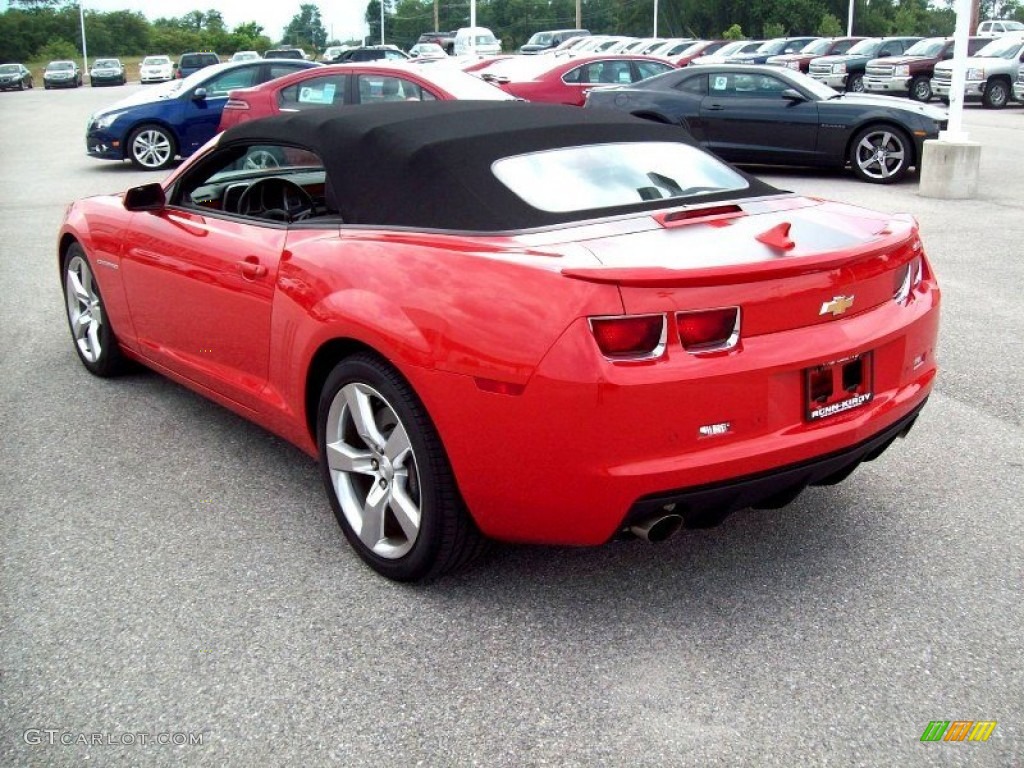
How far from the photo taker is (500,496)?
3.15m

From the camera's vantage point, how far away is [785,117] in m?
14.0

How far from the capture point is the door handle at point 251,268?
405 cm

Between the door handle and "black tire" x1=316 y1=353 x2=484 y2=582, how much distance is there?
595 millimetres

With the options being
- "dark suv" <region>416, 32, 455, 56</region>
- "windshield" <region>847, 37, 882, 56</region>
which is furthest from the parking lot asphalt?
"dark suv" <region>416, 32, 455, 56</region>

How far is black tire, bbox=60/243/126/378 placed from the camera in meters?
5.62

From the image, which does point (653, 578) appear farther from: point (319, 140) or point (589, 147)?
point (319, 140)

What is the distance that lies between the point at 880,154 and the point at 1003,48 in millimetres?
19459

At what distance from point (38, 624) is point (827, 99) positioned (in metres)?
12.6

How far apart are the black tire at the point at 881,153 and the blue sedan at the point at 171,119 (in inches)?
312

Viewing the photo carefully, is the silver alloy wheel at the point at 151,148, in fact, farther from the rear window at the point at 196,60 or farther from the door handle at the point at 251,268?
the rear window at the point at 196,60

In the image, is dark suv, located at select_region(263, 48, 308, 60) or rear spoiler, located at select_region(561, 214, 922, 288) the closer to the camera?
rear spoiler, located at select_region(561, 214, 922, 288)

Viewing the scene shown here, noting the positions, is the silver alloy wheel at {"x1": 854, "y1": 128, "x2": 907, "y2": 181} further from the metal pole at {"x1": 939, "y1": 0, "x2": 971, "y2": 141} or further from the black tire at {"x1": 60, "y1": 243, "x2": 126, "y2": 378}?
the black tire at {"x1": 60, "y1": 243, "x2": 126, "y2": 378}

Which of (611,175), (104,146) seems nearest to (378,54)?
(104,146)

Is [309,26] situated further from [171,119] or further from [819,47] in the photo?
[171,119]
